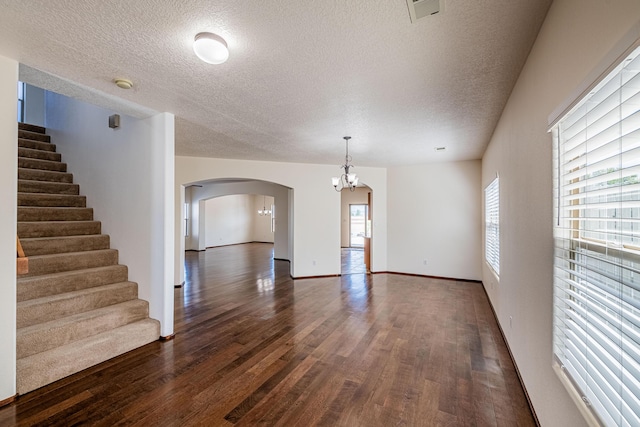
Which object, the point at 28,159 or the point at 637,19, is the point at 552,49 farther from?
the point at 28,159

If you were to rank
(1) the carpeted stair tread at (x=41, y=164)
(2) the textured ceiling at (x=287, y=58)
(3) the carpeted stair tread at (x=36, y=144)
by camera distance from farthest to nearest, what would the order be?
(3) the carpeted stair tread at (x=36, y=144), (1) the carpeted stair tread at (x=41, y=164), (2) the textured ceiling at (x=287, y=58)

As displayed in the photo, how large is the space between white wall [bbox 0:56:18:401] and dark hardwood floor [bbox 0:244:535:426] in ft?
1.04

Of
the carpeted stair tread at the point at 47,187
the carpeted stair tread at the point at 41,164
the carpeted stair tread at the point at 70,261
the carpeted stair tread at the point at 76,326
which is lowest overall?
the carpeted stair tread at the point at 76,326

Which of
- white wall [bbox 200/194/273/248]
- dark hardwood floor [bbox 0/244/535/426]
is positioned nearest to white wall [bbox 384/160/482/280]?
dark hardwood floor [bbox 0/244/535/426]

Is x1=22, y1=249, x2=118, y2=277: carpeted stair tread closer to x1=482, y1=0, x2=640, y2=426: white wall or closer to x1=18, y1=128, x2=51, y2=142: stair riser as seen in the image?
x1=18, y1=128, x2=51, y2=142: stair riser

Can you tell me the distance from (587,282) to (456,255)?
5.38m

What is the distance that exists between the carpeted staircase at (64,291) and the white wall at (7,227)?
167 mm

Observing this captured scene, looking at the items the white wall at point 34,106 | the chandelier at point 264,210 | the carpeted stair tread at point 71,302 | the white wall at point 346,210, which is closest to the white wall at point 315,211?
the carpeted stair tread at point 71,302

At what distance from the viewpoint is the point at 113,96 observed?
2.87 meters

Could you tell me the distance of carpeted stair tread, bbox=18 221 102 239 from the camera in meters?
3.43

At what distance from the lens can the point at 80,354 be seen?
264 cm

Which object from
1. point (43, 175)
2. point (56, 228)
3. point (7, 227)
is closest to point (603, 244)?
point (7, 227)

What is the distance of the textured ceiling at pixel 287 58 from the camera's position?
167 centimetres

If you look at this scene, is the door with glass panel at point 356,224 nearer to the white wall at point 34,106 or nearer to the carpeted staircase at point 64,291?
the carpeted staircase at point 64,291
